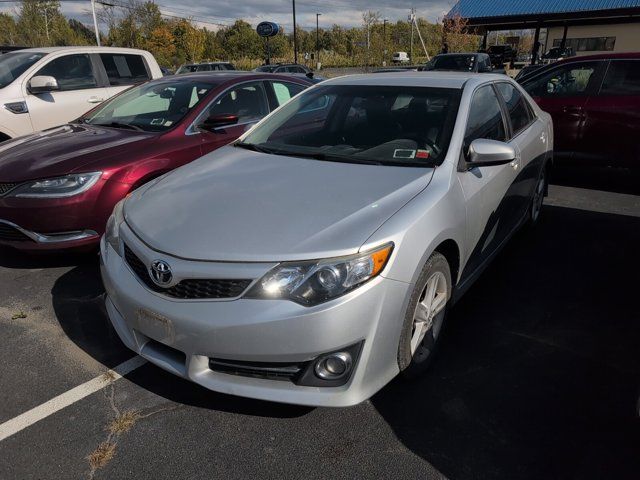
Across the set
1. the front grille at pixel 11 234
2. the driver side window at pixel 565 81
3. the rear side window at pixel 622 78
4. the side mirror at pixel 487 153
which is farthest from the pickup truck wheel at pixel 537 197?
the front grille at pixel 11 234

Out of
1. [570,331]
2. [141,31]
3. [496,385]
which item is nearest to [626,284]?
[570,331]

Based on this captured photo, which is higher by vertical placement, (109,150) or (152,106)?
(152,106)

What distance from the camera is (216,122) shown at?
4480 mm

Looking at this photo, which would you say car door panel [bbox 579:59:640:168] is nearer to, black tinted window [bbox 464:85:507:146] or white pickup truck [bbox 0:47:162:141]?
black tinted window [bbox 464:85:507:146]

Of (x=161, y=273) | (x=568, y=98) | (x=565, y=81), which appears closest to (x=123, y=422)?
(x=161, y=273)

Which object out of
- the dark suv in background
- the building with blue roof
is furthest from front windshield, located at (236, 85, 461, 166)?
the dark suv in background

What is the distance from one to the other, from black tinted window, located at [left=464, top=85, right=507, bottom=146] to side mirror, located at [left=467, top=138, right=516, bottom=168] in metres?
0.12

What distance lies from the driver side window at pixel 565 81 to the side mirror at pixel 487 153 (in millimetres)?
4369

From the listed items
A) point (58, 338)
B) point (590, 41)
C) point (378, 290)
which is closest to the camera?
point (378, 290)

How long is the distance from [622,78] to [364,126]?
4500 millimetres

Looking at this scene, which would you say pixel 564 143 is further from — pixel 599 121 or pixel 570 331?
pixel 570 331

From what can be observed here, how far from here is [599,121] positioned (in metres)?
6.12

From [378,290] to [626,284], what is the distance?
106 inches

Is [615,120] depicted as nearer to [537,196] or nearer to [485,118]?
[537,196]
